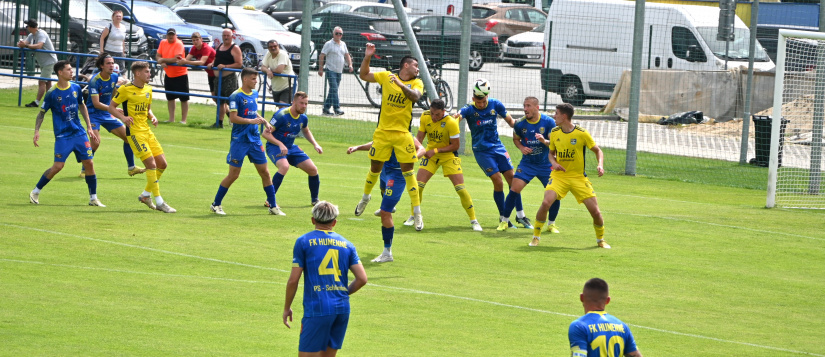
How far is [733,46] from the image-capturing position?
3025cm

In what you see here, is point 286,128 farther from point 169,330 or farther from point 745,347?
point 745,347

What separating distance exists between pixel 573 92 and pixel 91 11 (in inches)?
650

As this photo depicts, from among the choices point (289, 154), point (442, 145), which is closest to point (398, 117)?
point (442, 145)

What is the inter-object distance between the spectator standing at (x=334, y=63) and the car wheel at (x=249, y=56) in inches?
205

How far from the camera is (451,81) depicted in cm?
2567

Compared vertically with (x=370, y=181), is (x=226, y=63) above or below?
above

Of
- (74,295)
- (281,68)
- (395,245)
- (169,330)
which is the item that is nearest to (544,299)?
(395,245)

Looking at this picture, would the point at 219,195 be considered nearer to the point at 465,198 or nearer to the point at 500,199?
the point at 465,198

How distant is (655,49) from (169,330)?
23.9 meters

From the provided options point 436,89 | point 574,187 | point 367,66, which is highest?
point 436,89

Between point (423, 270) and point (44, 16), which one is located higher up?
point (44, 16)

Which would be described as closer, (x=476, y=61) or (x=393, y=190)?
(x=393, y=190)

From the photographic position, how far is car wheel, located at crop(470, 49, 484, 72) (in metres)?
26.5

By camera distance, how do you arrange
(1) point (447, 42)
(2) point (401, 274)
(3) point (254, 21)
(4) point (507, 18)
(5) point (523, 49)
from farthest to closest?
(4) point (507, 18), (3) point (254, 21), (5) point (523, 49), (1) point (447, 42), (2) point (401, 274)
